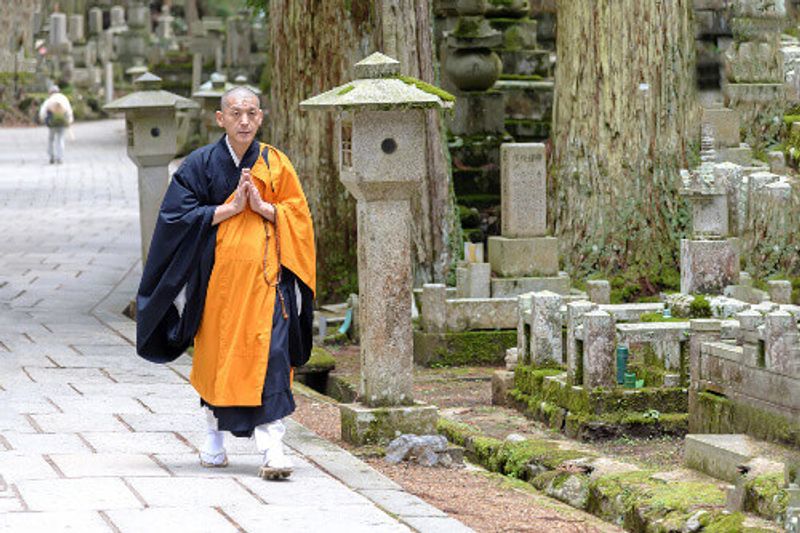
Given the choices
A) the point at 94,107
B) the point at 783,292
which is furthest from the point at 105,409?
the point at 94,107

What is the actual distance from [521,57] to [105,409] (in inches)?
525

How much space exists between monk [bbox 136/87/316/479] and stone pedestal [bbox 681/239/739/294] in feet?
12.2

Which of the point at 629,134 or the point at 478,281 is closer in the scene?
the point at 478,281

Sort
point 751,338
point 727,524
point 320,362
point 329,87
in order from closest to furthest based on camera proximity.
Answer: point 727,524 < point 751,338 < point 320,362 < point 329,87

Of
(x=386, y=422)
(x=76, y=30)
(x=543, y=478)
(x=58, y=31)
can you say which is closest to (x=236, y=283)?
(x=386, y=422)

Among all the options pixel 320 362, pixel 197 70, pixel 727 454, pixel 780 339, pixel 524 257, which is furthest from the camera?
pixel 197 70

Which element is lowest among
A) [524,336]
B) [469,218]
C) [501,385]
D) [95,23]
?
[501,385]

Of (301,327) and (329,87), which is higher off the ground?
(329,87)

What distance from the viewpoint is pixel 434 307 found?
522 inches

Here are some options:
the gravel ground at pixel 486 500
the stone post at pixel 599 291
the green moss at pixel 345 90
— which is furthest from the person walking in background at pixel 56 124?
the gravel ground at pixel 486 500

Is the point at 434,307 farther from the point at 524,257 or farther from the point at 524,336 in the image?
the point at 524,336

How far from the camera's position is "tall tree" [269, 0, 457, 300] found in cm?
1439

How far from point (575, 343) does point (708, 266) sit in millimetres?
1255

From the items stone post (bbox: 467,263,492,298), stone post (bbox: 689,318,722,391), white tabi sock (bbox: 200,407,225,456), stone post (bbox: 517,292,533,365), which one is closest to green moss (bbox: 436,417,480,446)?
stone post (bbox: 517,292,533,365)
